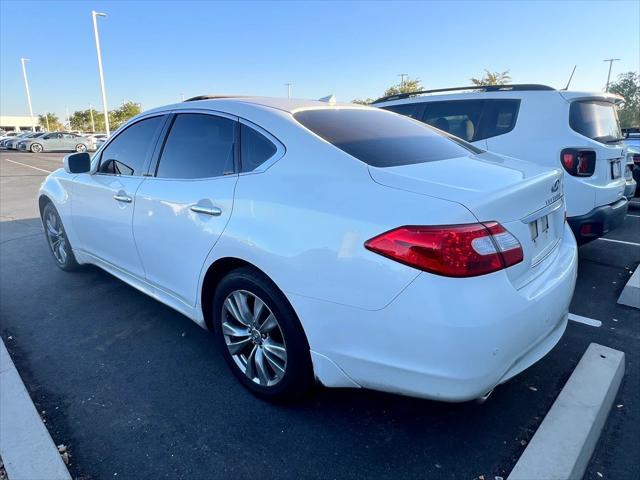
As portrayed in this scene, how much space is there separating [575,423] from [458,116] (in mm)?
3968

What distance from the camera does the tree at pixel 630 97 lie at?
46625mm

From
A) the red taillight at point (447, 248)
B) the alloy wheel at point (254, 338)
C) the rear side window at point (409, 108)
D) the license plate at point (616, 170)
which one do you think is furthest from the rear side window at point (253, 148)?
the rear side window at point (409, 108)

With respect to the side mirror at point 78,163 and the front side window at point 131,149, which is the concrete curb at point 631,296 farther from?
the side mirror at point 78,163

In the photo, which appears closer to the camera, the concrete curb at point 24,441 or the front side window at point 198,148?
the concrete curb at point 24,441

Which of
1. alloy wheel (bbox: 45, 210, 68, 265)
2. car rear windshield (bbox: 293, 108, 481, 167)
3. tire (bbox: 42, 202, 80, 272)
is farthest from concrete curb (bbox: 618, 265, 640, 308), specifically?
alloy wheel (bbox: 45, 210, 68, 265)

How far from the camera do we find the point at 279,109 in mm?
2523

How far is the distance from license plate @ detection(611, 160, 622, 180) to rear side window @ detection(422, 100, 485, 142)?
1376mm

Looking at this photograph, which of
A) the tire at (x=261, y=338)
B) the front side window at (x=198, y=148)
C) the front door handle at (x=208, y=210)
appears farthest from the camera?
the front side window at (x=198, y=148)

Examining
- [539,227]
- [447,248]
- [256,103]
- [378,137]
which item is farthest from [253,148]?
[539,227]

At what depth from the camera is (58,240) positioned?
4555mm

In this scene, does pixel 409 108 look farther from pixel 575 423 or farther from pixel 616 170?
pixel 575 423

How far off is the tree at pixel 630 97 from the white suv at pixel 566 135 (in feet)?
169

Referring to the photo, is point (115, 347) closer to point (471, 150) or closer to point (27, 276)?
point (27, 276)

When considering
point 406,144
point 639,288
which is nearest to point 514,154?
point 639,288
